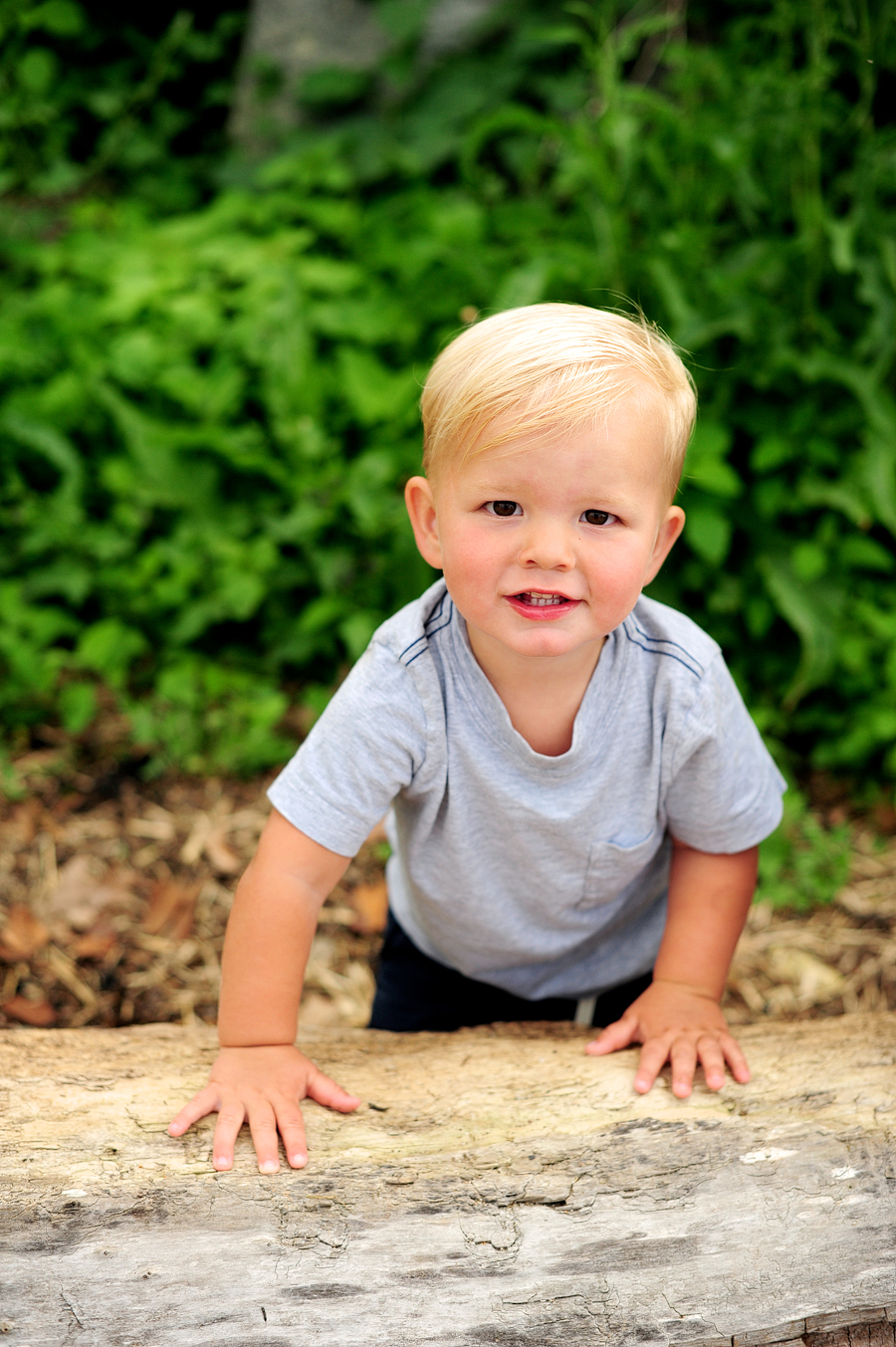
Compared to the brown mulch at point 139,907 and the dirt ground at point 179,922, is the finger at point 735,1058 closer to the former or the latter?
the dirt ground at point 179,922

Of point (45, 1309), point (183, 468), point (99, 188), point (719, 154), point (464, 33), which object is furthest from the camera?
point (99, 188)

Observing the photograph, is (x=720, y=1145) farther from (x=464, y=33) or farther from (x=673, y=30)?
(x=464, y=33)

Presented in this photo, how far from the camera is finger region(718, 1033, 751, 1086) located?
154cm

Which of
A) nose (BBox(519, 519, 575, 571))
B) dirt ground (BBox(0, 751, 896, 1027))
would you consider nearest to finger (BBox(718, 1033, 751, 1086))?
nose (BBox(519, 519, 575, 571))

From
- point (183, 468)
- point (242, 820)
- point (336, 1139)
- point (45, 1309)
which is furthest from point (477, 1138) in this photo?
point (183, 468)

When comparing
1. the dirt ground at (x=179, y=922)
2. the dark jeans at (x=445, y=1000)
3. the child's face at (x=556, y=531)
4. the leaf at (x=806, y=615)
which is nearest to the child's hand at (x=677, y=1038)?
the dark jeans at (x=445, y=1000)

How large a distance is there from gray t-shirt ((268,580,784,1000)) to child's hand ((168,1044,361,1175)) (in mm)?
307

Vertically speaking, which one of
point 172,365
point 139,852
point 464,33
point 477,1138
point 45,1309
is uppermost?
point 464,33

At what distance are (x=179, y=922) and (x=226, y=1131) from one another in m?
1.24

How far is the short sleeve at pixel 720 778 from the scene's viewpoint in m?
1.62

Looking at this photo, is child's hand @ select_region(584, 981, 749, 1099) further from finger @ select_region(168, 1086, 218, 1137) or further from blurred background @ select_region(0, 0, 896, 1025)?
blurred background @ select_region(0, 0, 896, 1025)

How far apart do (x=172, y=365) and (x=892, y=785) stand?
2.32 m

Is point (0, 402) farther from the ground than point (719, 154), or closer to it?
closer to it

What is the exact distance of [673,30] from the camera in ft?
12.7
